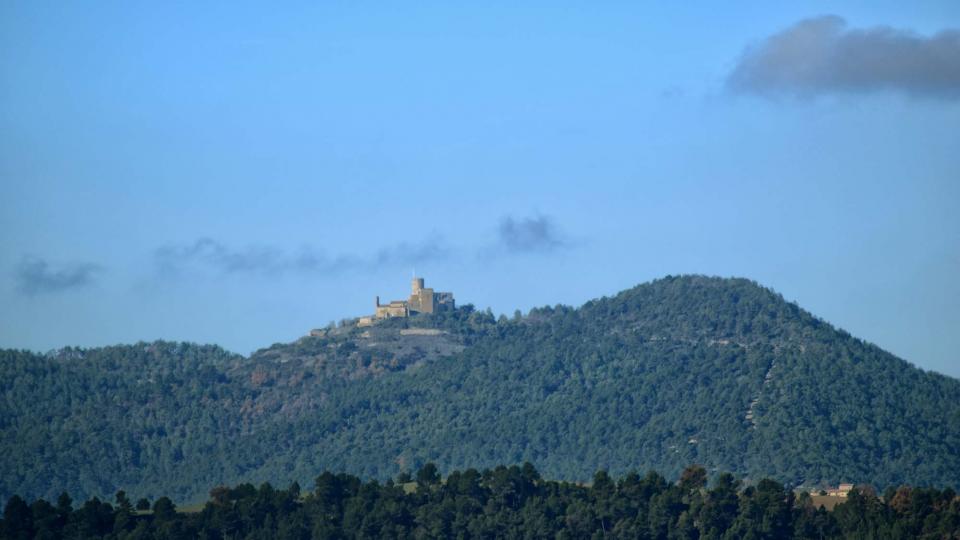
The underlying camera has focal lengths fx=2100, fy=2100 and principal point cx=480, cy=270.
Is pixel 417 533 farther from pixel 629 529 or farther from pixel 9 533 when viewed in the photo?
pixel 9 533

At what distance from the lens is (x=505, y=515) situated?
4835 inches

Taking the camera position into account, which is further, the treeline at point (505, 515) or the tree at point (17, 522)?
the tree at point (17, 522)

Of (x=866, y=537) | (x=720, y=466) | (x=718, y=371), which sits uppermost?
(x=718, y=371)

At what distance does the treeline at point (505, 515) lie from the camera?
11944 cm

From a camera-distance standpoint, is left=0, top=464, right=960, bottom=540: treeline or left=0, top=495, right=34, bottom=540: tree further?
left=0, top=495, right=34, bottom=540: tree

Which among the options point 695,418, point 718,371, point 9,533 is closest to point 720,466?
point 695,418

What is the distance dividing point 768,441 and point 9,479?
71.1 metres

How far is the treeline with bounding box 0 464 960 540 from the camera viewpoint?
11944 cm

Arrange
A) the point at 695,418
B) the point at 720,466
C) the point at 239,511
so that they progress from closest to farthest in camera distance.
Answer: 1. the point at 239,511
2. the point at 720,466
3. the point at 695,418

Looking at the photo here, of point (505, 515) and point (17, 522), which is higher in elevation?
point (17, 522)

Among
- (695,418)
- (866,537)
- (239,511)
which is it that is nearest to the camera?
(866,537)

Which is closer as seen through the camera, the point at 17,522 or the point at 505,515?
the point at 17,522

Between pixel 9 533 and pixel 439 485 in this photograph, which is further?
pixel 439 485

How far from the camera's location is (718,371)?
198625mm
